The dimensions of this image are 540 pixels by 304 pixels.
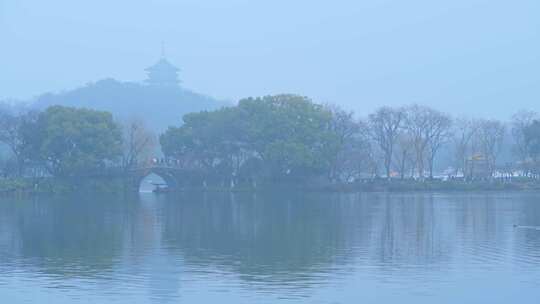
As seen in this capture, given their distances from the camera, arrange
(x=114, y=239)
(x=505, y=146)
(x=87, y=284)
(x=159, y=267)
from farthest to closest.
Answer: (x=505, y=146)
(x=114, y=239)
(x=159, y=267)
(x=87, y=284)

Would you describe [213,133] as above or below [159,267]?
above

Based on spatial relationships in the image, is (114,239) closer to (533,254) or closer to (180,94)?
(533,254)

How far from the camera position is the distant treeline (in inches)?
2367

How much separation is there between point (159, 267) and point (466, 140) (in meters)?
57.8

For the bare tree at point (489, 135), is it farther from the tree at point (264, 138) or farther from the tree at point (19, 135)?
the tree at point (19, 135)

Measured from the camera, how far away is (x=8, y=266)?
21.8m

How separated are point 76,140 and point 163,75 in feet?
287

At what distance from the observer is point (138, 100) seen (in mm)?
130375

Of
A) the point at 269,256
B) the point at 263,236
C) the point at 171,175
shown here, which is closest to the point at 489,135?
the point at 171,175

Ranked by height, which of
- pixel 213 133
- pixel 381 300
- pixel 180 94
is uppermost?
pixel 180 94

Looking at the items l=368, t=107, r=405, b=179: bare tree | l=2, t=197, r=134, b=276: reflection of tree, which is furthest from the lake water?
l=368, t=107, r=405, b=179: bare tree

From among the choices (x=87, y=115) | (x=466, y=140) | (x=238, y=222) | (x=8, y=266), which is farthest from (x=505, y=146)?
(x=8, y=266)

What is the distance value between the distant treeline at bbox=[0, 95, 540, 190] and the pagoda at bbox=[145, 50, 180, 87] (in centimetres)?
7324

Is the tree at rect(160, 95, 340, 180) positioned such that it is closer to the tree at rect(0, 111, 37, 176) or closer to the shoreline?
the shoreline
